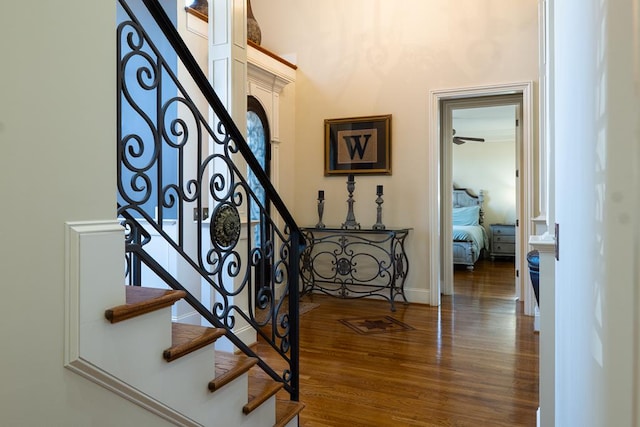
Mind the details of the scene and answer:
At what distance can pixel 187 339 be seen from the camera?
4.64 ft

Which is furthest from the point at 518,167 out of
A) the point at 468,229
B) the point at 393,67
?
the point at 468,229

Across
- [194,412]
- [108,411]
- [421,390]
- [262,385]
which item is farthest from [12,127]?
[421,390]

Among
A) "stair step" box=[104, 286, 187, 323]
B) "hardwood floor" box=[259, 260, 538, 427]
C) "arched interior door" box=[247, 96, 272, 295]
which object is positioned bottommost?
"hardwood floor" box=[259, 260, 538, 427]

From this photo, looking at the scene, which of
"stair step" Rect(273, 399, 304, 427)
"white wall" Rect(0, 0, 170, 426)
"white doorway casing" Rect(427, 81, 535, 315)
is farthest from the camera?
"white doorway casing" Rect(427, 81, 535, 315)

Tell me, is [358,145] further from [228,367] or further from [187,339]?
[187,339]

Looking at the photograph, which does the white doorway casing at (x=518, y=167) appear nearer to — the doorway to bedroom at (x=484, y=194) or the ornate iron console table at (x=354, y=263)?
the ornate iron console table at (x=354, y=263)

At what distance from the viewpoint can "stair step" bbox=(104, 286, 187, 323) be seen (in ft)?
3.49

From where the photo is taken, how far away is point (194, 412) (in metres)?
1.38

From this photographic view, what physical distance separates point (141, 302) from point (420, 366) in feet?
7.67

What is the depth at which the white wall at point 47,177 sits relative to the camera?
846 millimetres

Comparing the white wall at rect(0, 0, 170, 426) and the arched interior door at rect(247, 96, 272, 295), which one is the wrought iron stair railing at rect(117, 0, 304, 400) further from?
the white wall at rect(0, 0, 170, 426)

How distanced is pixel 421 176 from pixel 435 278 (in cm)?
113

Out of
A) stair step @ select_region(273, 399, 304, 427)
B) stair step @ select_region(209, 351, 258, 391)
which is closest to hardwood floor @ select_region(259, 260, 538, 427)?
stair step @ select_region(273, 399, 304, 427)

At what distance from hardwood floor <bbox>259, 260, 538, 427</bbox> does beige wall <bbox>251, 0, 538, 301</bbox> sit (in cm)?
85
